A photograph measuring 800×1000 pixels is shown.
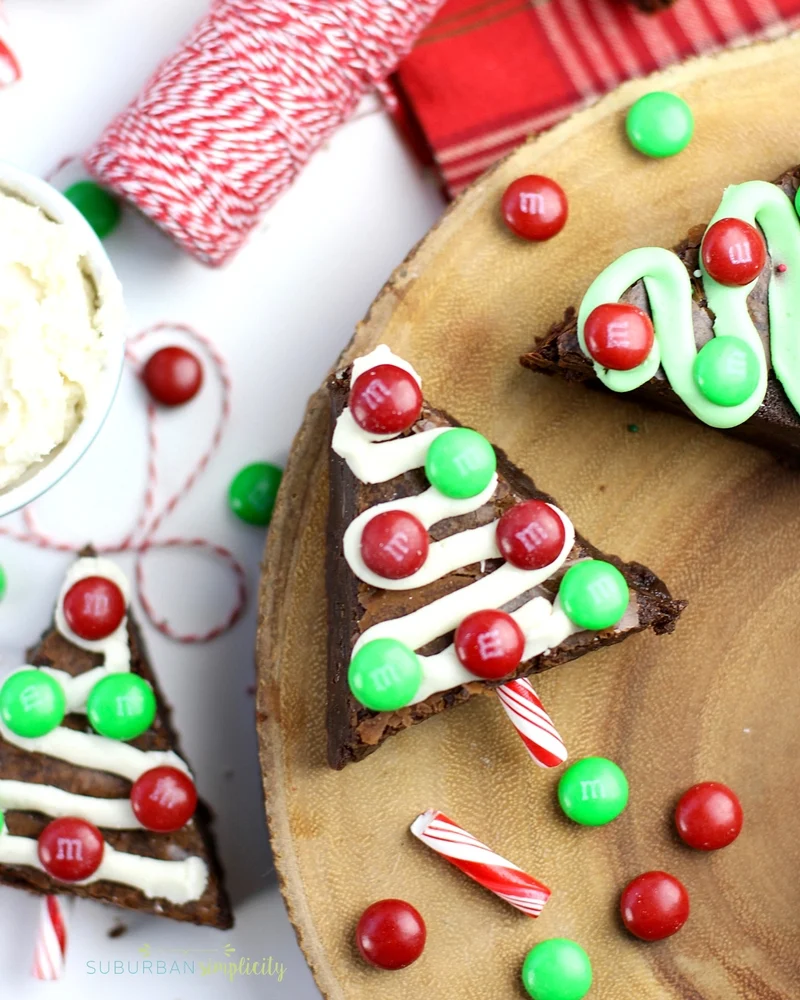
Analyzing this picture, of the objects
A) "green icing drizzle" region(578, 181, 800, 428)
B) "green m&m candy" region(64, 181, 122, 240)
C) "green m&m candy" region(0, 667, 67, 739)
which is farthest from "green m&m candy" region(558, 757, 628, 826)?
"green m&m candy" region(64, 181, 122, 240)

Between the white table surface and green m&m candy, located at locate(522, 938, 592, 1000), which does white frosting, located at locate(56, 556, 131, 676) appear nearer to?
the white table surface

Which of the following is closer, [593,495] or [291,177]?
[593,495]

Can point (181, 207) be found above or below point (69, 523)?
above

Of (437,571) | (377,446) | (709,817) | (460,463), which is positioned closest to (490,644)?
(437,571)

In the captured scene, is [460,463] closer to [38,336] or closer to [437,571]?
[437,571]

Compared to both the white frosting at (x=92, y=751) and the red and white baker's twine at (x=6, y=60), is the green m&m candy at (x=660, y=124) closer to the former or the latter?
the red and white baker's twine at (x=6, y=60)

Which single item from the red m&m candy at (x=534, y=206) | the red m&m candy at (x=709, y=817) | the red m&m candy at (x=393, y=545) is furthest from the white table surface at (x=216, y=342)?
the red m&m candy at (x=709, y=817)

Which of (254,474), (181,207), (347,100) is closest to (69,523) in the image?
(254,474)

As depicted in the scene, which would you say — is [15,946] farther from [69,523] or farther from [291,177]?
[291,177]
